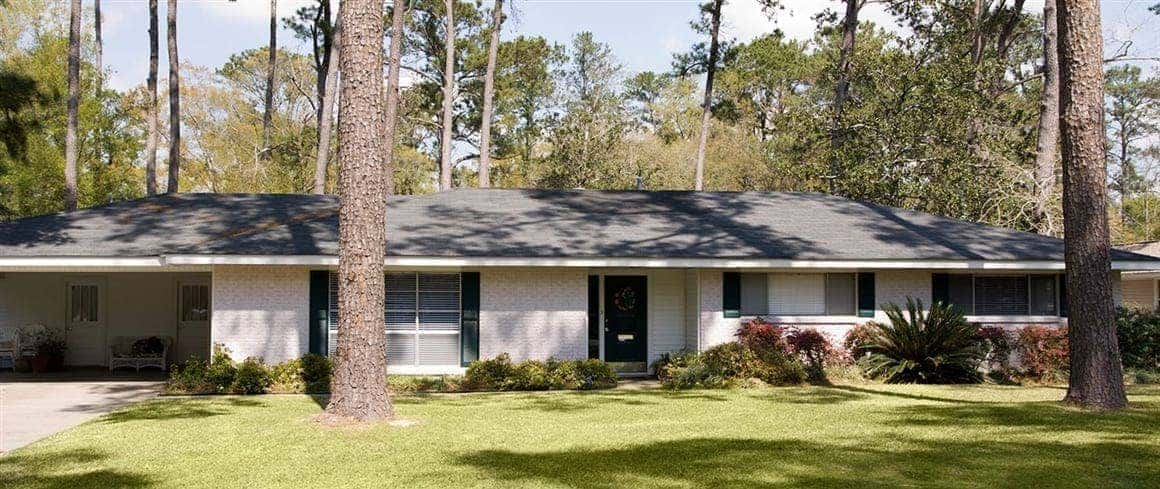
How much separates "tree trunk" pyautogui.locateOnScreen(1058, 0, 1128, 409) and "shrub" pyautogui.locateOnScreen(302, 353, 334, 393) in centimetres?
1112

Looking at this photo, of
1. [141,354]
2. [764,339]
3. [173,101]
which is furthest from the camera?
[173,101]

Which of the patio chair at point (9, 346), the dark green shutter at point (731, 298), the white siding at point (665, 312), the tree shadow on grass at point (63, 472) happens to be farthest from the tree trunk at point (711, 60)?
the tree shadow on grass at point (63, 472)

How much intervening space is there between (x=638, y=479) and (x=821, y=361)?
952 cm

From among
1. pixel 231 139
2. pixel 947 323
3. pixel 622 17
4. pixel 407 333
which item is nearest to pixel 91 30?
pixel 231 139

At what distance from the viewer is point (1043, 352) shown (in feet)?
58.2

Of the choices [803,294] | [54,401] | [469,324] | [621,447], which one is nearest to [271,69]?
[469,324]

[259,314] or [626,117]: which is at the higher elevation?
[626,117]

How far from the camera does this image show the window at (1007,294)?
18.8 meters

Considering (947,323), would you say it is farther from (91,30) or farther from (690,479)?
(91,30)

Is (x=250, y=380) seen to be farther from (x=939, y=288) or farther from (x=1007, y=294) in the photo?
(x=1007, y=294)

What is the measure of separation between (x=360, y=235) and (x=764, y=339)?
8.05m

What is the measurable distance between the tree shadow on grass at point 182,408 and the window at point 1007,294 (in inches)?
500

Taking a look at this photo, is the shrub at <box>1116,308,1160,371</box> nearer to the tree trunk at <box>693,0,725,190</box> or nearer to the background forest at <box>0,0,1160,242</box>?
the background forest at <box>0,0,1160,242</box>

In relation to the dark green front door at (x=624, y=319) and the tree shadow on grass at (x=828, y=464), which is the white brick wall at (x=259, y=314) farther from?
the tree shadow on grass at (x=828, y=464)
